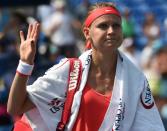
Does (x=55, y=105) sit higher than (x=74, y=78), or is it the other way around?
(x=74, y=78)

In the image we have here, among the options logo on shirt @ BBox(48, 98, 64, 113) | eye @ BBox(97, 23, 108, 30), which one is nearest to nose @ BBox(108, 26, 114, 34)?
eye @ BBox(97, 23, 108, 30)

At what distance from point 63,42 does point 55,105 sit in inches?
303

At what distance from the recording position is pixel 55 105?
5.06 metres

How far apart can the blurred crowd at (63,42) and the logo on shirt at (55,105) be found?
184cm

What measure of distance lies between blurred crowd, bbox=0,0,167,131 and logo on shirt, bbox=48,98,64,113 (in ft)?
6.04

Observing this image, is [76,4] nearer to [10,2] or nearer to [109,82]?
[10,2]

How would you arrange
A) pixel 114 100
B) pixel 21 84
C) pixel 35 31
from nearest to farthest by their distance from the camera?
1. pixel 21 84
2. pixel 35 31
3. pixel 114 100

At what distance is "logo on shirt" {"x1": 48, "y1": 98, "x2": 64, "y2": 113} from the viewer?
5.04 meters

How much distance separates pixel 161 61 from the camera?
9102mm

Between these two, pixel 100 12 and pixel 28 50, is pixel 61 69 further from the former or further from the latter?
pixel 100 12

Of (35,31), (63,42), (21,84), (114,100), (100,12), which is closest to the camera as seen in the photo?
(21,84)

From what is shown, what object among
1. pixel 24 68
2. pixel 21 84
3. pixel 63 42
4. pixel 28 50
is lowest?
pixel 21 84

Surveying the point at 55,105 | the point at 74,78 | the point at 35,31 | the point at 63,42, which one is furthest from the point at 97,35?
the point at 63,42

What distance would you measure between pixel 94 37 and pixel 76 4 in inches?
430
